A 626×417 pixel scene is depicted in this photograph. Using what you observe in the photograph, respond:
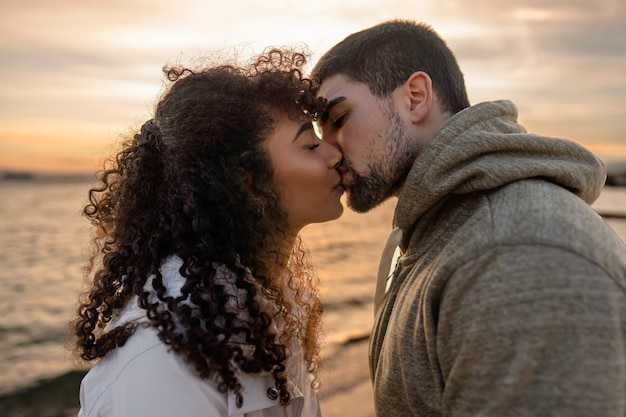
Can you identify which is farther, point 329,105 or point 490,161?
point 329,105

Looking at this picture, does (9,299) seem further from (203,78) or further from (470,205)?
(470,205)

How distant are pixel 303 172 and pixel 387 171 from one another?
39 cm

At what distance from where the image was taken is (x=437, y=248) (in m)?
2.19

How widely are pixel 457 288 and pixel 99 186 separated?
5.35 feet

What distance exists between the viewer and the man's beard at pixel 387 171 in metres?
2.70

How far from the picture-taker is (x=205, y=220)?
219 centimetres

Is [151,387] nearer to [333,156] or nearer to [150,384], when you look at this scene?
[150,384]

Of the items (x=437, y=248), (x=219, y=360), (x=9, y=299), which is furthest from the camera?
(x=9, y=299)

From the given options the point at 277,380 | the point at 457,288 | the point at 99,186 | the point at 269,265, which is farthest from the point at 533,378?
the point at 99,186

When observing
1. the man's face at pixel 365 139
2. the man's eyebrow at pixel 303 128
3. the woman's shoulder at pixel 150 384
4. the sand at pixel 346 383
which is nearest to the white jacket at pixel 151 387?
the woman's shoulder at pixel 150 384

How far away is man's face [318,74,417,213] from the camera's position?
2715mm

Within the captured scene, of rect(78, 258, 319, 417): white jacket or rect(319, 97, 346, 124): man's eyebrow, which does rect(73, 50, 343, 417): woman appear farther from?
rect(319, 97, 346, 124): man's eyebrow

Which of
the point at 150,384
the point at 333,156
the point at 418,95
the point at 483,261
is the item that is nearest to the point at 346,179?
the point at 333,156

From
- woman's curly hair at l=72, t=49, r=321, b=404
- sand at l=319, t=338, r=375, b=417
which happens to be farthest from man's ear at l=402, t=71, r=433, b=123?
sand at l=319, t=338, r=375, b=417
